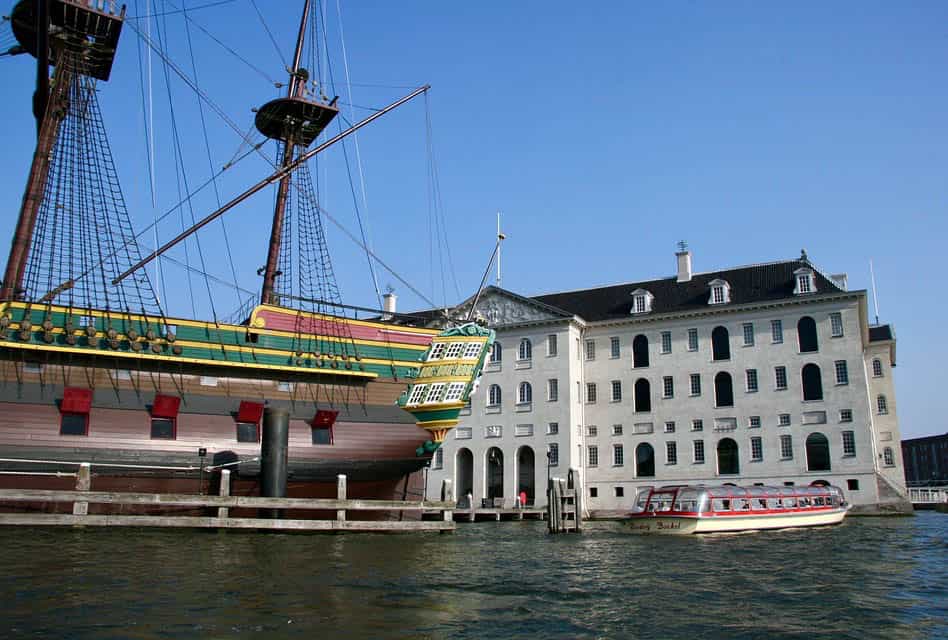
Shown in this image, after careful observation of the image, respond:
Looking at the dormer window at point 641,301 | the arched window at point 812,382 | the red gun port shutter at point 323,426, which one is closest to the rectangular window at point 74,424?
the red gun port shutter at point 323,426

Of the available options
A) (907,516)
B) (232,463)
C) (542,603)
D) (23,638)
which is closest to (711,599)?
(542,603)

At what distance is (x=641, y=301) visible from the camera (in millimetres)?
59062

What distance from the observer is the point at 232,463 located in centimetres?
2511

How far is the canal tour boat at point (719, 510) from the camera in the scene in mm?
30031

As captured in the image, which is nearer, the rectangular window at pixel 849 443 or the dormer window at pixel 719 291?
the rectangular window at pixel 849 443

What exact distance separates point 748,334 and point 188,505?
42.6 metres

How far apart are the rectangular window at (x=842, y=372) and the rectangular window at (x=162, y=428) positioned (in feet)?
138

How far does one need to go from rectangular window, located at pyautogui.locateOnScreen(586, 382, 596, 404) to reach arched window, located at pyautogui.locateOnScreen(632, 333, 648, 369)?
3455 millimetres

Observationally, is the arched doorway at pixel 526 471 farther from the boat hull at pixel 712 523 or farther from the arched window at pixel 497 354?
the boat hull at pixel 712 523

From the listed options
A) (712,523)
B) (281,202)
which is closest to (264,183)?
(281,202)

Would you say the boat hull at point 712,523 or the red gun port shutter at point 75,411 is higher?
the red gun port shutter at point 75,411

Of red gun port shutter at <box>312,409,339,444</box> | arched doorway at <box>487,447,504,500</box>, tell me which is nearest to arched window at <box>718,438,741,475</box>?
arched doorway at <box>487,447,504,500</box>

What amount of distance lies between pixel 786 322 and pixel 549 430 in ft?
57.9

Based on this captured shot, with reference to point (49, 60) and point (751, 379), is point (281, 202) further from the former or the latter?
point (751, 379)
